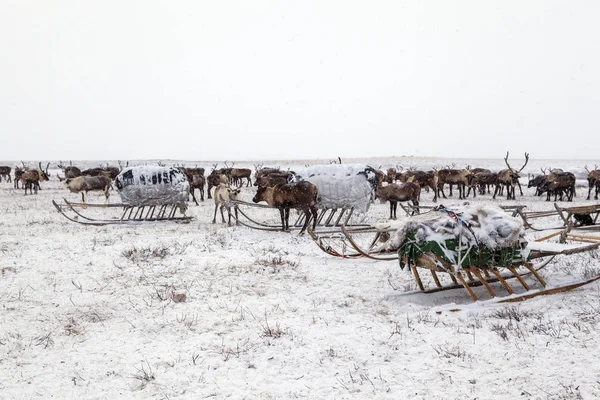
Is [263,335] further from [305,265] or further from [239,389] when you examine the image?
[305,265]

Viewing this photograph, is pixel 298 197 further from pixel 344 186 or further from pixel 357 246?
pixel 357 246

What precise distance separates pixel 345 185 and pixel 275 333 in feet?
31.8

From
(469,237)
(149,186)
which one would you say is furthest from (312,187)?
(469,237)

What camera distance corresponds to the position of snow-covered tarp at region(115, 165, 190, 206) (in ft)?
54.4

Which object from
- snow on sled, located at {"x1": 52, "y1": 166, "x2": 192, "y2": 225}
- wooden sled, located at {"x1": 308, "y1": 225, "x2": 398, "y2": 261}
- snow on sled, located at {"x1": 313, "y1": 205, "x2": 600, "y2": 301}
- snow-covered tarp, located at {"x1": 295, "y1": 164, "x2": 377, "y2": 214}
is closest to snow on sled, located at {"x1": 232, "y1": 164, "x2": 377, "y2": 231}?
snow-covered tarp, located at {"x1": 295, "y1": 164, "x2": 377, "y2": 214}

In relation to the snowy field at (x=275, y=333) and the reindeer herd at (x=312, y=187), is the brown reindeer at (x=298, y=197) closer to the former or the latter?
the reindeer herd at (x=312, y=187)

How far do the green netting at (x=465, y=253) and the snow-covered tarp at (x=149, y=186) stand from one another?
12382mm

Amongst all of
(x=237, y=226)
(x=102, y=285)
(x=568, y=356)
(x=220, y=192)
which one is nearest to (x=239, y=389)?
(x=568, y=356)

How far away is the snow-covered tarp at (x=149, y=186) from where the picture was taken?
16.6 metres

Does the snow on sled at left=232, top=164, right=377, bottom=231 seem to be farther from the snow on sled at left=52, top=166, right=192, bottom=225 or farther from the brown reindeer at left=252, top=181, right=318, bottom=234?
the snow on sled at left=52, top=166, right=192, bottom=225

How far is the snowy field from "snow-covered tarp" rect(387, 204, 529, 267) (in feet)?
2.33

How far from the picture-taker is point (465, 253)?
20.4 feet

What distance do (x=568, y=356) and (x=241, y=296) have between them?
15.3 ft

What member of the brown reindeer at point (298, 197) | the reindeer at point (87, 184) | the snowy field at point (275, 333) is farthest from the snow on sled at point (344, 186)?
the reindeer at point (87, 184)
